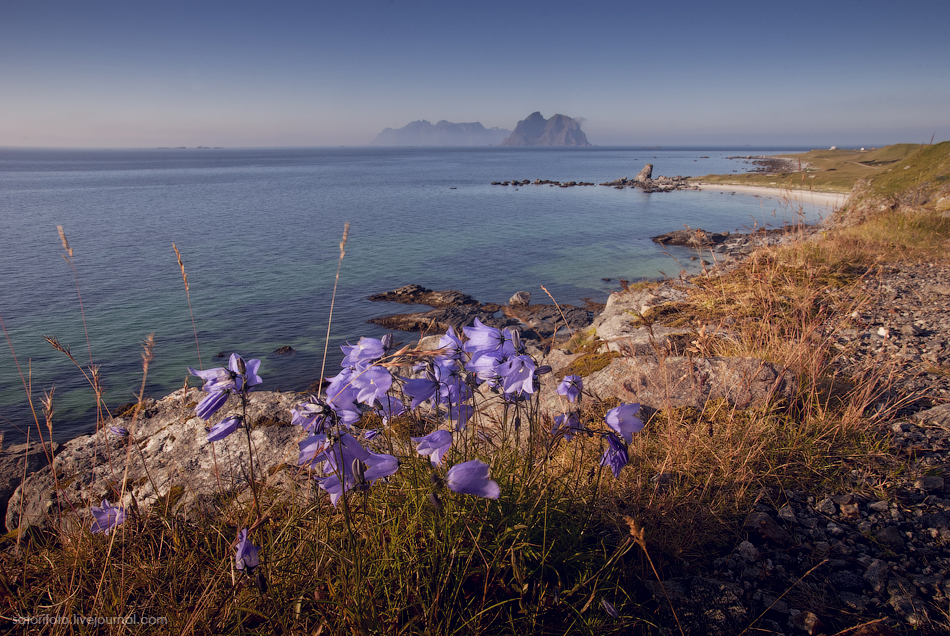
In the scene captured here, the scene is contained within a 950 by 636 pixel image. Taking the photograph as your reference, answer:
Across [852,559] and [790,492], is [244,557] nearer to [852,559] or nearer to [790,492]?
[852,559]

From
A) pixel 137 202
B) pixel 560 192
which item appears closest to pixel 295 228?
pixel 137 202

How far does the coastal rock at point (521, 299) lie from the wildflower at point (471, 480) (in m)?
13.4

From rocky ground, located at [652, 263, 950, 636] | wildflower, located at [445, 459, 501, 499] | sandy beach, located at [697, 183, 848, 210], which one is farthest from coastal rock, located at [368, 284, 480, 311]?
sandy beach, located at [697, 183, 848, 210]

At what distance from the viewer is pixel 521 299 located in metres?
14.7

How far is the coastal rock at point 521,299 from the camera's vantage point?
1465cm

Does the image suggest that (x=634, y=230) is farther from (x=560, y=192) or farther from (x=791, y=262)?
(x=560, y=192)

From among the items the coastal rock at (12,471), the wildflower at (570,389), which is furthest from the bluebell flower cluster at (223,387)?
the coastal rock at (12,471)

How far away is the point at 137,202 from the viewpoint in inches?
1602

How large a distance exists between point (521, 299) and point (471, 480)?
13508 millimetres

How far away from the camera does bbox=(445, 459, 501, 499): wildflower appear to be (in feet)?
4.25

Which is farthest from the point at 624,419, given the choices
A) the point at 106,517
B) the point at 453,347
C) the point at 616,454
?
the point at 106,517

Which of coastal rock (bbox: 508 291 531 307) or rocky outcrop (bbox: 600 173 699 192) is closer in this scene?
coastal rock (bbox: 508 291 531 307)

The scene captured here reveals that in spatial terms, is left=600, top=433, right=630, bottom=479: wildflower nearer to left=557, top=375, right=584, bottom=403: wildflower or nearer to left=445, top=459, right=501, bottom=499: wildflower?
left=557, top=375, right=584, bottom=403: wildflower

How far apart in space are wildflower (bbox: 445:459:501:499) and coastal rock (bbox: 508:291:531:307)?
1344cm
